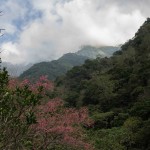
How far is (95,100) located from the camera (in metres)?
67.1

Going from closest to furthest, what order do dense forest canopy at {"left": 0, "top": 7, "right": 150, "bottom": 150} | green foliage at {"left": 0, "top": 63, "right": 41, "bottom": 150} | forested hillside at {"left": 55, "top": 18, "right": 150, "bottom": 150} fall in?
green foliage at {"left": 0, "top": 63, "right": 41, "bottom": 150} < dense forest canopy at {"left": 0, "top": 7, "right": 150, "bottom": 150} < forested hillside at {"left": 55, "top": 18, "right": 150, "bottom": 150}

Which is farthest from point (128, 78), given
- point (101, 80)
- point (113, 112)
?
point (113, 112)

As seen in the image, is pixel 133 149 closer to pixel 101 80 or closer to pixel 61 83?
pixel 101 80

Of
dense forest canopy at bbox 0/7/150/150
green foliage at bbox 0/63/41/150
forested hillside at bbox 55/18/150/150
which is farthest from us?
forested hillside at bbox 55/18/150/150

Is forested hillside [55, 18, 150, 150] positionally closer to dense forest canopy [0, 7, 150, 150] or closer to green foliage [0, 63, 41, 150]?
dense forest canopy [0, 7, 150, 150]

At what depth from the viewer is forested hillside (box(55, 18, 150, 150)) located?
4019 cm

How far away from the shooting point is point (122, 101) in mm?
62094

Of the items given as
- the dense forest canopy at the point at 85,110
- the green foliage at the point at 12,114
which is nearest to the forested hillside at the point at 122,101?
the dense forest canopy at the point at 85,110

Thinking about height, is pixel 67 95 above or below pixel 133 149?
above

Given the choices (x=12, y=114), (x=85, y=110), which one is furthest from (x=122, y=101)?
(x=12, y=114)

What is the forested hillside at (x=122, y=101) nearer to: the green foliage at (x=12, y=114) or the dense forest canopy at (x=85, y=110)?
the dense forest canopy at (x=85, y=110)

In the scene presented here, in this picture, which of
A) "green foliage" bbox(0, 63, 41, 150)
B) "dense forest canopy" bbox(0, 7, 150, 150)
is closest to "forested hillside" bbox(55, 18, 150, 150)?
"dense forest canopy" bbox(0, 7, 150, 150)

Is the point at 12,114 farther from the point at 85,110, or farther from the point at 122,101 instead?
the point at 122,101

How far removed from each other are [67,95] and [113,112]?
18704mm
